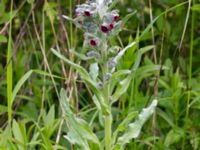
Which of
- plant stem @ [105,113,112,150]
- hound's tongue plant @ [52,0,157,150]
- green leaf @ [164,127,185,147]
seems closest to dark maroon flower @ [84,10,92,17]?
hound's tongue plant @ [52,0,157,150]

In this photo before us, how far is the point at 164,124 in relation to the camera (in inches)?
121

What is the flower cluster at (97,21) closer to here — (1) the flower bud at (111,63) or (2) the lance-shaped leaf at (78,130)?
(1) the flower bud at (111,63)

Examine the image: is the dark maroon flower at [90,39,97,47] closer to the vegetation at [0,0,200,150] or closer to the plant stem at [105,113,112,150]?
the vegetation at [0,0,200,150]

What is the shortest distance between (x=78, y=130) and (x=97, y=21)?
1.53 feet

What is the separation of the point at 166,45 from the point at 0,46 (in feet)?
3.91

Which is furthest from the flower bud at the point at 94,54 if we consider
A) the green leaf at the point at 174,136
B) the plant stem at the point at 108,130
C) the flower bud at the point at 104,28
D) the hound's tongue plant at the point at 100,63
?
the green leaf at the point at 174,136

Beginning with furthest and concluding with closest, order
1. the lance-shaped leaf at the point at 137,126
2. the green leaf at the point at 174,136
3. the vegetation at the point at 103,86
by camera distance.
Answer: the green leaf at the point at 174,136
the lance-shaped leaf at the point at 137,126
the vegetation at the point at 103,86

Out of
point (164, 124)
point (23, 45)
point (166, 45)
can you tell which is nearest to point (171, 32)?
point (166, 45)

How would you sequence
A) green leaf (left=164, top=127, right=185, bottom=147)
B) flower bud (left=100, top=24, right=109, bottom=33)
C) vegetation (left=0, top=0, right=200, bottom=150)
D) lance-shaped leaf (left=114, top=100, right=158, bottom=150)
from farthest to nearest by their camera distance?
1. green leaf (left=164, top=127, right=185, bottom=147)
2. lance-shaped leaf (left=114, top=100, right=158, bottom=150)
3. vegetation (left=0, top=0, right=200, bottom=150)
4. flower bud (left=100, top=24, right=109, bottom=33)

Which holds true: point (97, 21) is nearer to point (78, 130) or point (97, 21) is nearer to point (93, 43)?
point (93, 43)

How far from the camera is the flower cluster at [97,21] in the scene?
198cm

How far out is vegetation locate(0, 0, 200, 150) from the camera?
2.07 m

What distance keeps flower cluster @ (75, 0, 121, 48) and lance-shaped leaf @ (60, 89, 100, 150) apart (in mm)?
268

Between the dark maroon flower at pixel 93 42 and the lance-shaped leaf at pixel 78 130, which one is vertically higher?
the dark maroon flower at pixel 93 42
